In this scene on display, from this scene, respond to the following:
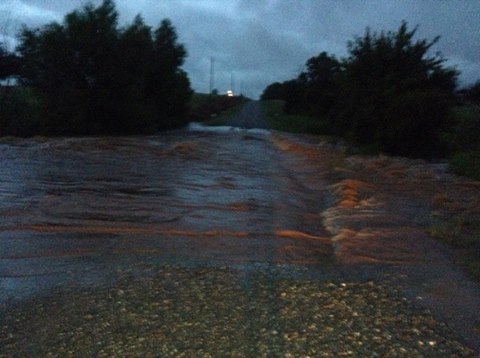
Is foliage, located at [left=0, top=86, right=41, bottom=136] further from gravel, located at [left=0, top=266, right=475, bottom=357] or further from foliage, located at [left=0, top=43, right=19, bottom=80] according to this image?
gravel, located at [left=0, top=266, right=475, bottom=357]

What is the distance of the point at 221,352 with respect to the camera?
5.69 metres

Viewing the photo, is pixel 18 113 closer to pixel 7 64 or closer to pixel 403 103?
pixel 7 64

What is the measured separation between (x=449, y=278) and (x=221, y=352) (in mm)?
3859

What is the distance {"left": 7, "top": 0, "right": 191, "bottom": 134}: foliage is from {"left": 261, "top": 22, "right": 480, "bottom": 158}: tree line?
12506 mm

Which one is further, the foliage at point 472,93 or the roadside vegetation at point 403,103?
the foliage at point 472,93

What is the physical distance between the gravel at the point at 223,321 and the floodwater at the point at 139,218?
906 mm

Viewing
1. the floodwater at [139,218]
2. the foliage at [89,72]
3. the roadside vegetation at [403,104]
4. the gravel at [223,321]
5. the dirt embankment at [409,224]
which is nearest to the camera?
the gravel at [223,321]

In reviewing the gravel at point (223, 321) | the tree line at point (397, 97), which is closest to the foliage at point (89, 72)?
the tree line at point (397, 97)

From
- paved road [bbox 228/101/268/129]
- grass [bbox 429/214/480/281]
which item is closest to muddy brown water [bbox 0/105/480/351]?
grass [bbox 429/214/480/281]

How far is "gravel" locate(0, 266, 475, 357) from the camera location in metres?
5.80

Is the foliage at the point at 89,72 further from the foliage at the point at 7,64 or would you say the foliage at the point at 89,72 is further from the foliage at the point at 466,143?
the foliage at the point at 466,143

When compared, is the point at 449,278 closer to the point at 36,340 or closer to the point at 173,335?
the point at 173,335

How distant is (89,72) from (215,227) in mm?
30327

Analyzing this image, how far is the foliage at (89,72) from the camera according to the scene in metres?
38.3
